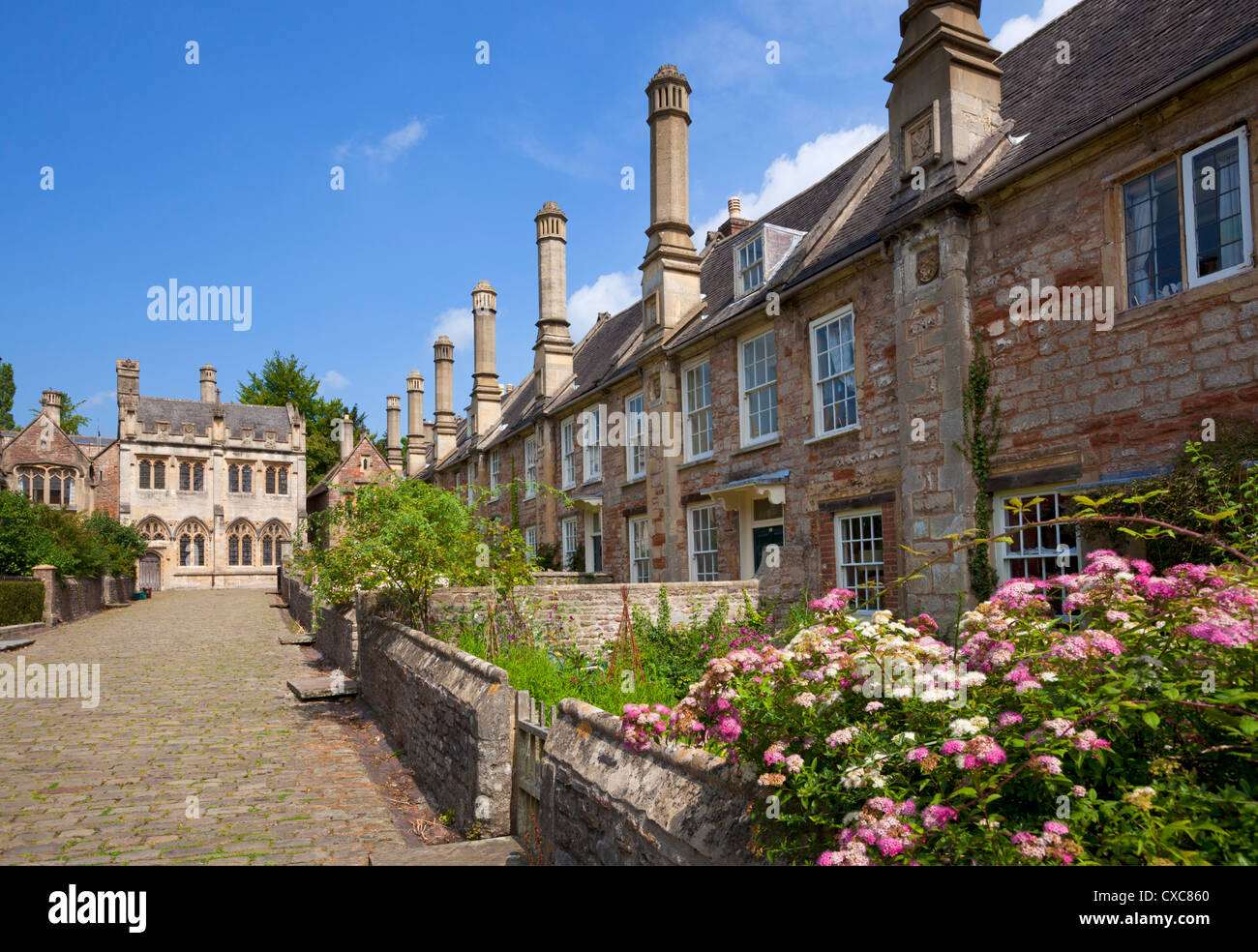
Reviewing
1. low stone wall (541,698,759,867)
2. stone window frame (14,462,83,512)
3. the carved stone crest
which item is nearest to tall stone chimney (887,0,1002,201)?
the carved stone crest

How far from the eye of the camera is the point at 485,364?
1233 inches

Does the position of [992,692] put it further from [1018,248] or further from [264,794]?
[1018,248]

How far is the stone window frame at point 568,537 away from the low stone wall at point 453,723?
12.6 meters

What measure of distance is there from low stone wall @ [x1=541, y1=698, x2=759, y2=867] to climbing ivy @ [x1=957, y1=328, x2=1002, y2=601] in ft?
21.7

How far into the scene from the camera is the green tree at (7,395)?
66812 mm

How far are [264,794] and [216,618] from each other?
22.4 metres

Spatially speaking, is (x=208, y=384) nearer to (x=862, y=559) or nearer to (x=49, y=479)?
(x=49, y=479)

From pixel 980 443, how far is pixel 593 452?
1313 centimetres

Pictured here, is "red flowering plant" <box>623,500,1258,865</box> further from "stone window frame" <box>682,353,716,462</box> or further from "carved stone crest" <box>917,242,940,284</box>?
"stone window frame" <box>682,353,716,462</box>

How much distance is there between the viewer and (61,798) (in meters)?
7.33

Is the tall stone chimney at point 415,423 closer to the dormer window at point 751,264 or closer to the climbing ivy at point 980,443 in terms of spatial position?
the dormer window at point 751,264

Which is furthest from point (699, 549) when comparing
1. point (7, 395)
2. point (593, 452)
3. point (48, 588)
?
point (7, 395)

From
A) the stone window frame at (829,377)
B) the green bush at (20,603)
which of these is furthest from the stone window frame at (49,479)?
the stone window frame at (829,377)
